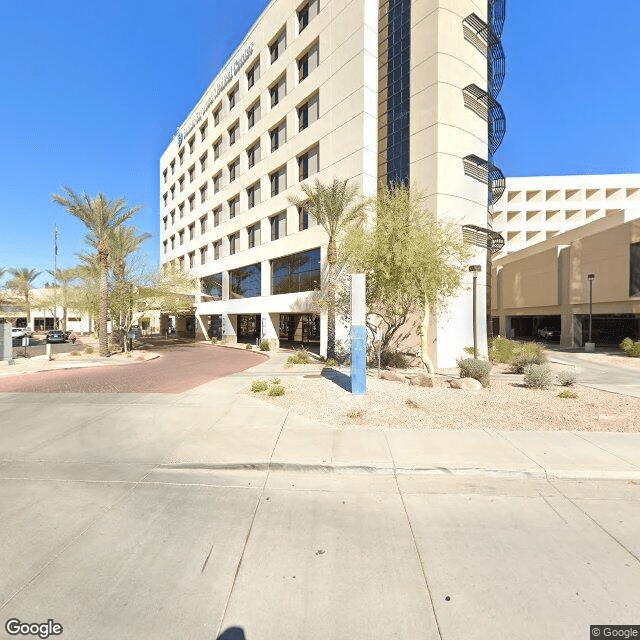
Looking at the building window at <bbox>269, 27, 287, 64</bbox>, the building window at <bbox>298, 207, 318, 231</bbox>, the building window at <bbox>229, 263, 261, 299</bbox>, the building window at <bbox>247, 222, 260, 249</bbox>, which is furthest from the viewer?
the building window at <bbox>229, 263, 261, 299</bbox>

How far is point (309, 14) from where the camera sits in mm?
24078

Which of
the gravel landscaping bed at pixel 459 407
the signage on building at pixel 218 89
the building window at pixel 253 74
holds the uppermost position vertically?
the signage on building at pixel 218 89

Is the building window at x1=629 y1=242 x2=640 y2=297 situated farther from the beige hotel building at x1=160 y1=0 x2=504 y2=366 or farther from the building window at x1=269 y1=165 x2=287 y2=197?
the building window at x1=269 y1=165 x2=287 y2=197

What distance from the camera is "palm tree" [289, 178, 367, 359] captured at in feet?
61.9

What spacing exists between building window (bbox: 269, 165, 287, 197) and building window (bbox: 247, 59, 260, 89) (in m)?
10.2

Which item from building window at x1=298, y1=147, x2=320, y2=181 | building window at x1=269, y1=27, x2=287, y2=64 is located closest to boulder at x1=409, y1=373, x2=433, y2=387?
building window at x1=298, y1=147, x2=320, y2=181

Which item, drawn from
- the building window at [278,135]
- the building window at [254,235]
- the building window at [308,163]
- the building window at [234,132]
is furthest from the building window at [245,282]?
the building window at [234,132]

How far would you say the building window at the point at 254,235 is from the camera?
97.4 feet

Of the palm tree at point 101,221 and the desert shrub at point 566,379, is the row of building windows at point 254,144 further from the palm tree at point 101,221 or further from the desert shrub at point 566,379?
the desert shrub at point 566,379

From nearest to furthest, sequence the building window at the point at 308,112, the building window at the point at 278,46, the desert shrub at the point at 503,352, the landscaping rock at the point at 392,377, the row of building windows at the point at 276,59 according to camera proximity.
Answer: the landscaping rock at the point at 392,377 < the desert shrub at the point at 503,352 < the building window at the point at 308,112 < the row of building windows at the point at 276,59 < the building window at the point at 278,46

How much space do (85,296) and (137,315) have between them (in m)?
5.91

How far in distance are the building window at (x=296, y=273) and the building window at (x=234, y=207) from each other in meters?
9.04

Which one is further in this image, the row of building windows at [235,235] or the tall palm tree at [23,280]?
the tall palm tree at [23,280]

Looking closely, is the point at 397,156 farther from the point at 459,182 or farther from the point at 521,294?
the point at 521,294
